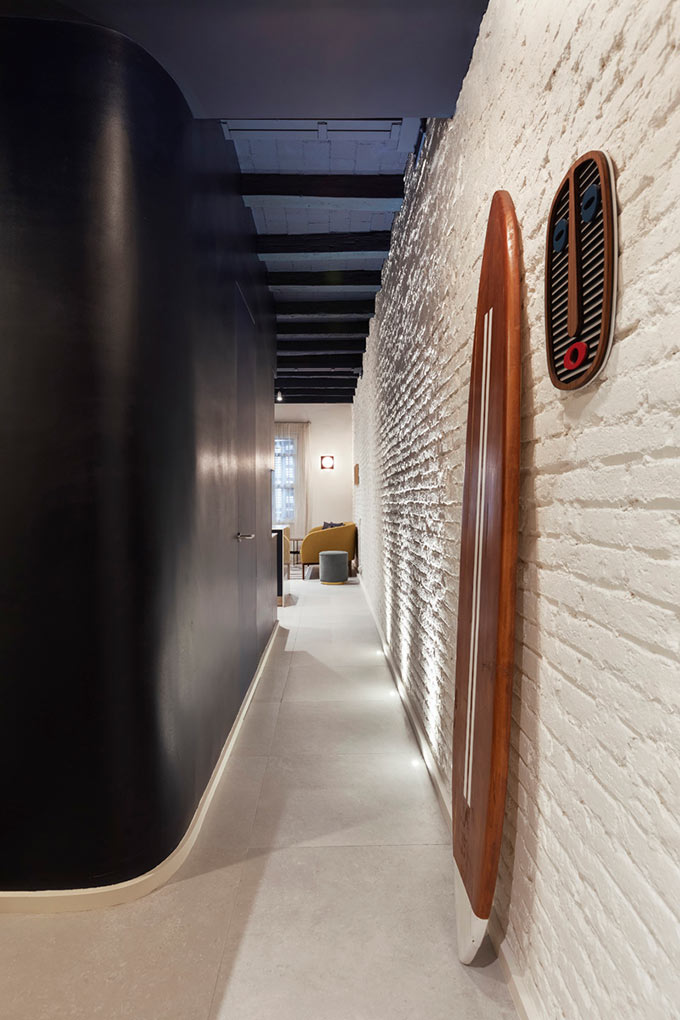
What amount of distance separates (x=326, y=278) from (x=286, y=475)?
7.08 meters

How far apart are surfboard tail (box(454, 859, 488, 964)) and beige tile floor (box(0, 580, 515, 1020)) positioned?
0.18 feet

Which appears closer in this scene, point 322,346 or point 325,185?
point 325,185

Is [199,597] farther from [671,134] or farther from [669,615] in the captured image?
[671,134]

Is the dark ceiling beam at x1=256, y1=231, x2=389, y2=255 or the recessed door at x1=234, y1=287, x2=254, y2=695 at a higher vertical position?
the dark ceiling beam at x1=256, y1=231, x2=389, y2=255

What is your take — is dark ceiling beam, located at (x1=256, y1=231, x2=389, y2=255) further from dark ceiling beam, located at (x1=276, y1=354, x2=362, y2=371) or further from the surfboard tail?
the surfboard tail

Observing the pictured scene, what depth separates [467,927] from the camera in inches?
62.0

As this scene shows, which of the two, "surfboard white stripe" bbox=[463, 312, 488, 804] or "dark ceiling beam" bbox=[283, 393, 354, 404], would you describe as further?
"dark ceiling beam" bbox=[283, 393, 354, 404]

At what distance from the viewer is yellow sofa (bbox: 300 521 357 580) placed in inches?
380

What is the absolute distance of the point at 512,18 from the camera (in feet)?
4.96

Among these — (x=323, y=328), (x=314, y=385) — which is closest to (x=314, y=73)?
(x=323, y=328)

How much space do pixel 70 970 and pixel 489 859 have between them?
46.1 inches

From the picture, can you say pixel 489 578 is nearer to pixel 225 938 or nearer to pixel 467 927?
pixel 467 927

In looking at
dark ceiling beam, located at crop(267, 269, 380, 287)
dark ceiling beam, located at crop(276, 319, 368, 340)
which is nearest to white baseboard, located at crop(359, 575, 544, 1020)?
dark ceiling beam, located at crop(267, 269, 380, 287)

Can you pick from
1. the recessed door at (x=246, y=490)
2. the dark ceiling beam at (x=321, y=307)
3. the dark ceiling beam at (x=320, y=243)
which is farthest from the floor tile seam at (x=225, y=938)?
the dark ceiling beam at (x=321, y=307)
